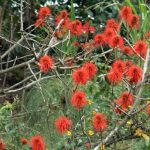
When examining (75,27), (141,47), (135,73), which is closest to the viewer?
(135,73)

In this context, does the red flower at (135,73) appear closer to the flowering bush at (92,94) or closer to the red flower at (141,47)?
the flowering bush at (92,94)

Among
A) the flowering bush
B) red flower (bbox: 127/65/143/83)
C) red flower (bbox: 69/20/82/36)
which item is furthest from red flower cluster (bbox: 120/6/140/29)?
red flower (bbox: 127/65/143/83)

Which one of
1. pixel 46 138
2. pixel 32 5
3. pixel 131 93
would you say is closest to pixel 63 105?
pixel 46 138

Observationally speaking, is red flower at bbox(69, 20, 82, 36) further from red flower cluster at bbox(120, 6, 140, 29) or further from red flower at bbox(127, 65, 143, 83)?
red flower at bbox(127, 65, 143, 83)

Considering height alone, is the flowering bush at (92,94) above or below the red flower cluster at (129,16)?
below

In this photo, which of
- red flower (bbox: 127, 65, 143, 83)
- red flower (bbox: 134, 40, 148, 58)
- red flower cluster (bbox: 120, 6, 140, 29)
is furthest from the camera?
red flower cluster (bbox: 120, 6, 140, 29)

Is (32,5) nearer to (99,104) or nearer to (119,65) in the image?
(99,104)

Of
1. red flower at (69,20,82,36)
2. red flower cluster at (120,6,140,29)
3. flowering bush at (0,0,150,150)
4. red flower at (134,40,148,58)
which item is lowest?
flowering bush at (0,0,150,150)

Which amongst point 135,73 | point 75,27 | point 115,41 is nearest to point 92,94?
point 75,27

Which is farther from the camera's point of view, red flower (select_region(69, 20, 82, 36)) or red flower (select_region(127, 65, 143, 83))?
red flower (select_region(69, 20, 82, 36))

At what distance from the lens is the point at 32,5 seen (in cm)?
495

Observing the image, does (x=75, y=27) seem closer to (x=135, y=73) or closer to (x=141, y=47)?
(x=141, y=47)

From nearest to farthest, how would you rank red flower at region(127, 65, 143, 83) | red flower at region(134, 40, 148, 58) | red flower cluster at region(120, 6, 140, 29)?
red flower at region(127, 65, 143, 83) → red flower at region(134, 40, 148, 58) → red flower cluster at region(120, 6, 140, 29)

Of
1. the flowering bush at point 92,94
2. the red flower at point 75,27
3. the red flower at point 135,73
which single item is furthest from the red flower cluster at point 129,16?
the red flower at point 135,73
